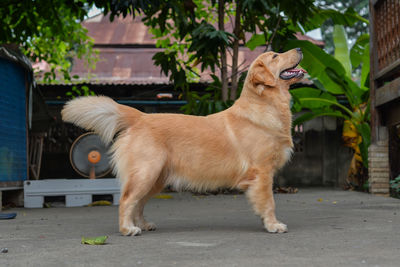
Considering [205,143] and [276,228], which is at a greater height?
[205,143]

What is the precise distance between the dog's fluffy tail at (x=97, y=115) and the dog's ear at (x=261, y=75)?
119 cm

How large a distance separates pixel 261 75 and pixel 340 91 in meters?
7.33

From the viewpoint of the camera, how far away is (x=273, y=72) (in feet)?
14.3

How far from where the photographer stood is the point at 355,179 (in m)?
11.0

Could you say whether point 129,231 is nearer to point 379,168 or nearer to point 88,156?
point 88,156

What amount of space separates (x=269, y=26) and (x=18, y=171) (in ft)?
17.7

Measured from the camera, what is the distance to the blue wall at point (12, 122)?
687 centimetres

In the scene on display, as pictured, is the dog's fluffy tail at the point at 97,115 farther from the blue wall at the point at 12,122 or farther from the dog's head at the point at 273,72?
the blue wall at the point at 12,122

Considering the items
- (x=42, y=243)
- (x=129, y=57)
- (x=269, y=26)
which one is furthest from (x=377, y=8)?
(x=129, y=57)

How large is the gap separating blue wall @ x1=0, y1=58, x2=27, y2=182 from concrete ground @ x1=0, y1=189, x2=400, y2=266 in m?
1.66

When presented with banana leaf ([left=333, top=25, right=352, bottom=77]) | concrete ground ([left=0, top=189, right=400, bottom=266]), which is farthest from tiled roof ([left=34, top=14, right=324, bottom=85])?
concrete ground ([left=0, top=189, right=400, bottom=266])

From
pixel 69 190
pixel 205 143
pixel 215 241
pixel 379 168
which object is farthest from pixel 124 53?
pixel 215 241

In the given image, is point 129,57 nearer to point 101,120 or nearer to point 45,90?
point 45,90

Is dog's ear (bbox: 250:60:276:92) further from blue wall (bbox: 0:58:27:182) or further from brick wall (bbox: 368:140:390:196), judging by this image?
brick wall (bbox: 368:140:390:196)
